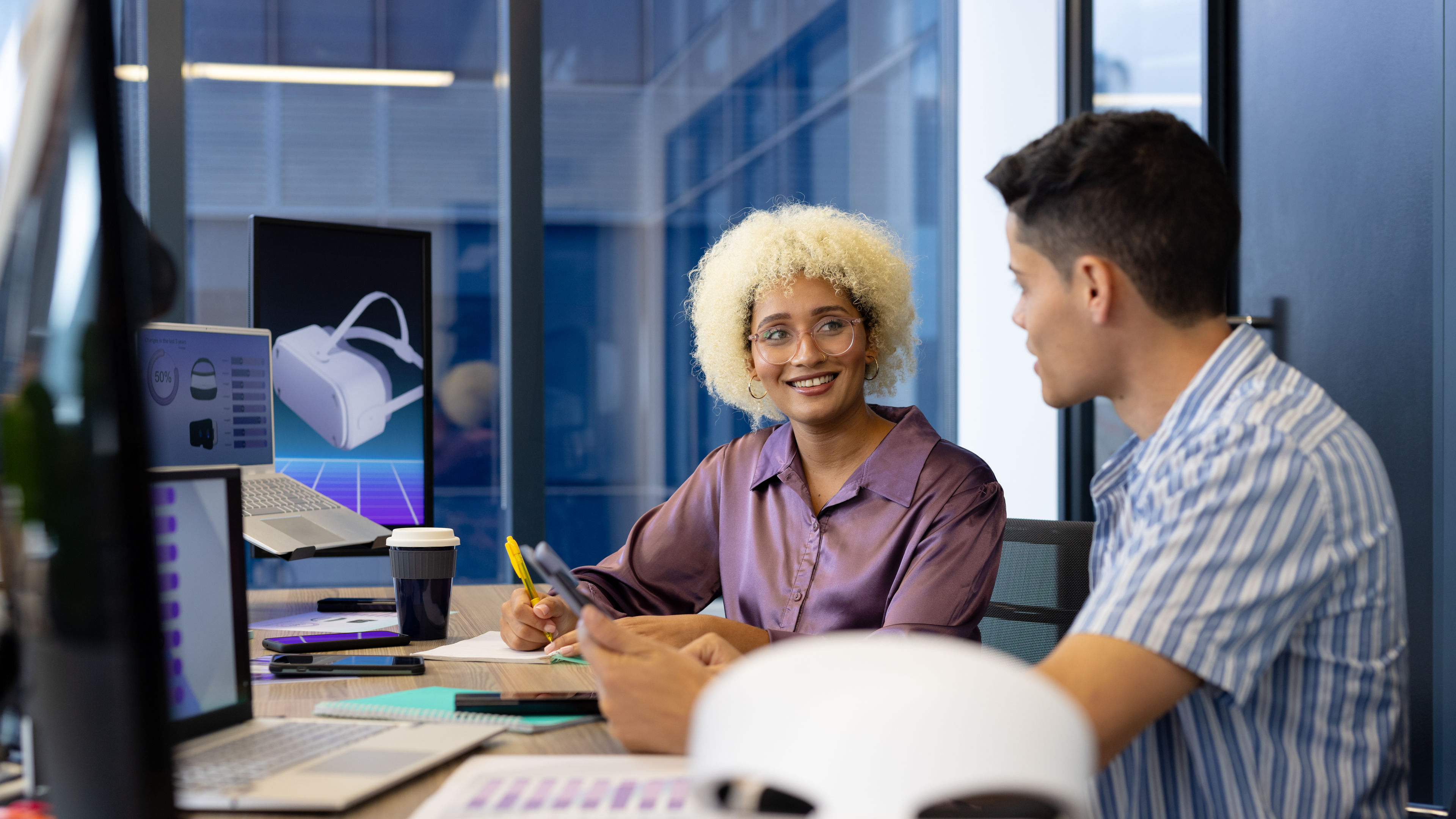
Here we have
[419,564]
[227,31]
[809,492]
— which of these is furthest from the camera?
[227,31]


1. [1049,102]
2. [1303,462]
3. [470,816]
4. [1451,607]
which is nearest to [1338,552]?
[1303,462]

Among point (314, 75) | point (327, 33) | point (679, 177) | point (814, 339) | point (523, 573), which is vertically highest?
point (327, 33)

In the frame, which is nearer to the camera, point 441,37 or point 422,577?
point 422,577

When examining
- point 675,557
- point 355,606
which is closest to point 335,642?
point 355,606

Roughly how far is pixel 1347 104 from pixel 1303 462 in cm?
203

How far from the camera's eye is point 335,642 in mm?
1479

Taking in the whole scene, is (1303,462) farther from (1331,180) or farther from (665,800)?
(1331,180)

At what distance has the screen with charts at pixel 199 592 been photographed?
36.8 inches

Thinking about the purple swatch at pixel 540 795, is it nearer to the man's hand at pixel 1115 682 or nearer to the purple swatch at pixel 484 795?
the purple swatch at pixel 484 795

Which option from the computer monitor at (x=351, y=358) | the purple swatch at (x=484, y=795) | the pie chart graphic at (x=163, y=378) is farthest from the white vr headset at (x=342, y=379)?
the purple swatch at (x=484, y=795)

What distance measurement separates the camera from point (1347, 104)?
2492mm

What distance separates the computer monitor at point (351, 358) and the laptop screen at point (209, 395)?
0.14 meters

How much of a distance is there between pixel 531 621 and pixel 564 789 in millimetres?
733

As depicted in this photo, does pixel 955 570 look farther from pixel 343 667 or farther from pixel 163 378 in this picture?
pixel 163 378
